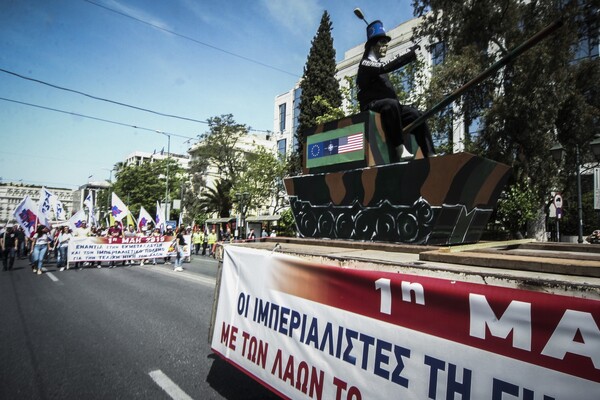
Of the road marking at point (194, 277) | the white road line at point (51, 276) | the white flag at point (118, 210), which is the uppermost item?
the white flag at point (118, 210)

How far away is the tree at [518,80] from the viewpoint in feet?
39.9

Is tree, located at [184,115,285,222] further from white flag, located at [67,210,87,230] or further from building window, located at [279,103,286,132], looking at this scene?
white flag, located at [67,210,87,230]

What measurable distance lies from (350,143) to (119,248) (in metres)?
14.6

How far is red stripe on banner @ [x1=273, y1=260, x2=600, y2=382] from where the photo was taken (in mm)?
1308

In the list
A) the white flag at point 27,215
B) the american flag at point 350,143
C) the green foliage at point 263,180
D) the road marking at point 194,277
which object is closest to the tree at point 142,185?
the green foliage at point 263,180

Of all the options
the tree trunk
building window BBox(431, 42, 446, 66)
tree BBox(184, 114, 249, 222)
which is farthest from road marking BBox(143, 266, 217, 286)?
tree BBox(184, 114, 249, 222)

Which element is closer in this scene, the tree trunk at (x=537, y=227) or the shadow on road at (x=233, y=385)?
the shadow on road at (x=233, y=385)

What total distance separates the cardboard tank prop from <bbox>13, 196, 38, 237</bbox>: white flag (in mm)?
15753

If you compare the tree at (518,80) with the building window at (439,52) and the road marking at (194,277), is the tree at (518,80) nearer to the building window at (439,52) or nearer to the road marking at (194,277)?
the building window at (439,52)

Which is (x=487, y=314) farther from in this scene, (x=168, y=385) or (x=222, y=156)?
(x=222, y=156)

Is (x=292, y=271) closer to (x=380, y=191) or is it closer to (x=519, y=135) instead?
(x=380, y=191)

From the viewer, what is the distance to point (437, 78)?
→ 46.6 feet

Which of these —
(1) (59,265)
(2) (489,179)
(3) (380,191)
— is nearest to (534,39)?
(2) (489,179)

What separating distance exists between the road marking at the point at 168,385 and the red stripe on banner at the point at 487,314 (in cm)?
218
